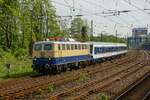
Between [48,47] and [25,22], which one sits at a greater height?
[25,22]

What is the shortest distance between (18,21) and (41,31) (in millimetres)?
6268

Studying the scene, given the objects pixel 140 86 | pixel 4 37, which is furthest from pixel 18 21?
pixel 140 86

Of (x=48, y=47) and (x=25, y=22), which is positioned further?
(x=25, y=22)

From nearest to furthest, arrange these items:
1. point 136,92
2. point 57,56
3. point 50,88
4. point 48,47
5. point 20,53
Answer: point 136,92
point 50,88
point 48,47
point 57,56
point 20,53

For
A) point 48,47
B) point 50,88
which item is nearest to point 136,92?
point 50,88

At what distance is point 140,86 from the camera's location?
81.3 ft

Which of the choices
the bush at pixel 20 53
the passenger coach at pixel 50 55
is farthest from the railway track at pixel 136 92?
the bush at pixel 20 53

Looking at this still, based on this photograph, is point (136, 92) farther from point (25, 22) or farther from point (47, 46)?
point (25, 22)

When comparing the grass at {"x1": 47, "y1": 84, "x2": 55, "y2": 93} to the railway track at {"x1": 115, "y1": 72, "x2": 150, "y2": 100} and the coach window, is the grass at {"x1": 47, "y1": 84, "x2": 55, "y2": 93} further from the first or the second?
the coach window

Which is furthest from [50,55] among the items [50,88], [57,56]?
[50,88]

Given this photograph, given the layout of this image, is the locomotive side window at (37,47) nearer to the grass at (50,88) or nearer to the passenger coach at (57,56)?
the passenger coach at (57,56)

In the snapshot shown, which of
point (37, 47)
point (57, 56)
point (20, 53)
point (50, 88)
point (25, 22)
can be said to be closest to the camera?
point (50, 88)

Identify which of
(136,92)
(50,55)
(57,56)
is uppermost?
(50,55)

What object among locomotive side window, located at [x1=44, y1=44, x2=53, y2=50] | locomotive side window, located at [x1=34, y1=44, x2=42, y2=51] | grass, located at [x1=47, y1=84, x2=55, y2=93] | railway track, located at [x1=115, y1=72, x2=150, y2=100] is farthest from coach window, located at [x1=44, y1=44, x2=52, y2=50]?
railway track, located at [x1=115, y1=72, x2=150, y2=100]
